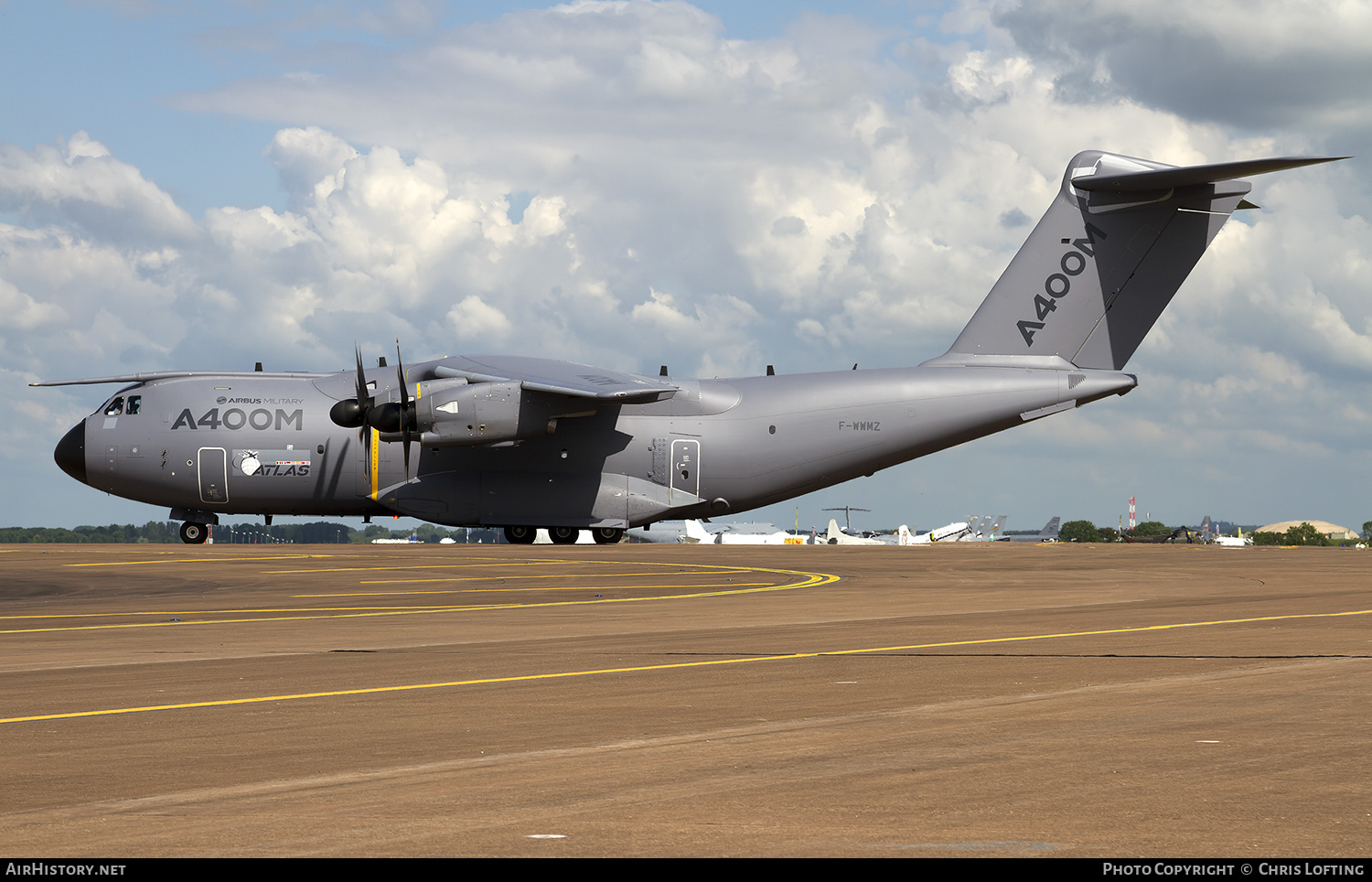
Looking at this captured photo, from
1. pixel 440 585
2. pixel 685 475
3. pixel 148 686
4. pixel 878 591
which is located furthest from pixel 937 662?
pixel 685 475

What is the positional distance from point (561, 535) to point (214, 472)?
11.8 m

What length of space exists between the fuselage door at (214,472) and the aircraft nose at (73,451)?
14.9 ft

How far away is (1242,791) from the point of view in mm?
7156

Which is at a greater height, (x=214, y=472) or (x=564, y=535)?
(x=214, y=472)

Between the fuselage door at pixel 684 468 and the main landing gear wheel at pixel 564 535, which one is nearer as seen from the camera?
the fuselage door at pixel 684 468

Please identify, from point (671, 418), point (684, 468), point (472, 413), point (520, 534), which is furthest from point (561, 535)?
point (472, 413)

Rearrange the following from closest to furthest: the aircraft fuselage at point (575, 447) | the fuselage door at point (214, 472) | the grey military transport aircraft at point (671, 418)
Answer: the grey military transport aircraft at point (671, 418) < the aircraft fuselage at point (575, 447) < the fuselage door at point (214, 472)

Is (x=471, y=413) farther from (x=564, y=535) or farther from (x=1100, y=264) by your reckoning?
(x=1100, y=264)

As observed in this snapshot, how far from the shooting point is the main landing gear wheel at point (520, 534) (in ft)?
148

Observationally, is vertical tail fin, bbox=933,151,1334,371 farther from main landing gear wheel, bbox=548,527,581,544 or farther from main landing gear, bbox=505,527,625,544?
main landing gear wheel, bbox=548,527,581,544

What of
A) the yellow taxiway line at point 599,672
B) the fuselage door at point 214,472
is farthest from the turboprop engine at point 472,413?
the yellow taxiway line at point 599,672

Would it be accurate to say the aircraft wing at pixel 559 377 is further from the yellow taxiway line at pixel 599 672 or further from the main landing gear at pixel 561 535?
the yellow taxiway line at pixel 599 672

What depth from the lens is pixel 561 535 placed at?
4584cm
